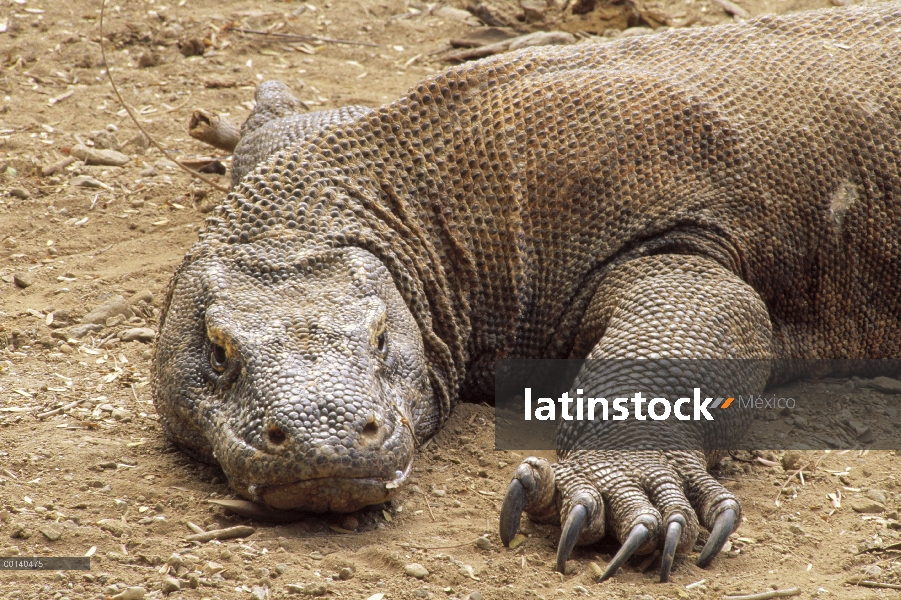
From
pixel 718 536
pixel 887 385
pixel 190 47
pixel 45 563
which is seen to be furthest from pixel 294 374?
pixel 190 47

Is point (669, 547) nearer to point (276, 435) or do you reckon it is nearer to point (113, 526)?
point (276, 435)

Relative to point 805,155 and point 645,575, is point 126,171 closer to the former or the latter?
point 805,155

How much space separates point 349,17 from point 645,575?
8.41 m

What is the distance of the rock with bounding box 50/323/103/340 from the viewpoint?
17.9 feet

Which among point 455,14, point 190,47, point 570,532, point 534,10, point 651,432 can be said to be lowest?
point 570,532

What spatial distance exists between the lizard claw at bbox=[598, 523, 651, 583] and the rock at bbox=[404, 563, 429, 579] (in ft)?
2.04

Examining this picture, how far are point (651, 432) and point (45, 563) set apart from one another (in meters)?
2.36

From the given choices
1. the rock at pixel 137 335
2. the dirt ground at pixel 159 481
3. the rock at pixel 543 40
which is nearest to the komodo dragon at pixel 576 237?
the dirt ground at pixel 159 481

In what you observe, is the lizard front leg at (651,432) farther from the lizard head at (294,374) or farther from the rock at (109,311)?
the rock at (109,311)

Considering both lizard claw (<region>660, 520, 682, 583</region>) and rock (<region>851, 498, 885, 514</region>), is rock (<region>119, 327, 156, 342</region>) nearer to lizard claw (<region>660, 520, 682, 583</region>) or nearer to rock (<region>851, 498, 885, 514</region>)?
lizard claw (<region>660, 520, 682, 583</region>)

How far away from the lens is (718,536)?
3742 millimetres

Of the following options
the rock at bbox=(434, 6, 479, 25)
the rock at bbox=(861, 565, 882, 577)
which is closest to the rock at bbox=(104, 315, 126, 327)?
the rock at bbox=(861, 565, 882, 577)

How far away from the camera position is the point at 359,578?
11.5 feet

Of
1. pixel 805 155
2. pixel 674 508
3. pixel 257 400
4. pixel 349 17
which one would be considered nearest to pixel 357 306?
pixel 257 400
